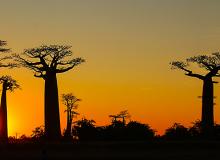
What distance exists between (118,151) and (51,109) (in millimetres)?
14507

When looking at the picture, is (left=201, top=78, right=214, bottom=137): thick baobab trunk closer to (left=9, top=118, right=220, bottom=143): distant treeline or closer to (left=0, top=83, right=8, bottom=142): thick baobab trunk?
(left=9, top=118, right=220, bottom=143): distant treeline

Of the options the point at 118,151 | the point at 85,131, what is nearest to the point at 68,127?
the point at 85,131

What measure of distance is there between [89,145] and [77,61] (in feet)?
41.8

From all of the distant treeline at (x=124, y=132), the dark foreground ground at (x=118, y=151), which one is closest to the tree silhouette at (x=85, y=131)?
the distant treeline at (x=124, y=132)

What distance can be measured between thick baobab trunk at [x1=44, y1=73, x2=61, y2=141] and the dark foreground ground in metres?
8.80

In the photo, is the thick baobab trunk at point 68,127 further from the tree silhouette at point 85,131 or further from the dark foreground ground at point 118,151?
the dark foreground ground at point 118,151

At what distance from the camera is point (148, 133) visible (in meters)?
56.5

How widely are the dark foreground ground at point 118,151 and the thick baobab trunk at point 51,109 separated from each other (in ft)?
28.9

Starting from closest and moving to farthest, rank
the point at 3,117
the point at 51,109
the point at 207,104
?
the point at 3,117 < the point at 51,109 < the point at 207,104

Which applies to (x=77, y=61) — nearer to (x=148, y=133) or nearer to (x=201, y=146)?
(x=148, y=133)

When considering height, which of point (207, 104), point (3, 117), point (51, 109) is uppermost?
point (207, 104)

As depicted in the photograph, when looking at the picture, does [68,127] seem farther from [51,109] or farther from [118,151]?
[118,151]

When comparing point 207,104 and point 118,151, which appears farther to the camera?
point 207,104

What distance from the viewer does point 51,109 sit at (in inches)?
2174
